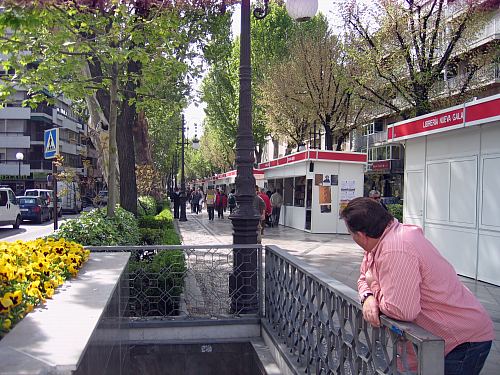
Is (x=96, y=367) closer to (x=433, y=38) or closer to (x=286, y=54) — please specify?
(x=433, y=38)

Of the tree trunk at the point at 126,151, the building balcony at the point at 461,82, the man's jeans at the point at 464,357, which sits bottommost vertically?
the man's jeans at the point at 464,357

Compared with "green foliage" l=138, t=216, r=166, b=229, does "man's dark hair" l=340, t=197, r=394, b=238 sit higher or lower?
higher

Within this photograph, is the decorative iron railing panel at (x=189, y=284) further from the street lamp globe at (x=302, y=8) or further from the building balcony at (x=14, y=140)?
the building balcony at (x=14, y=140)

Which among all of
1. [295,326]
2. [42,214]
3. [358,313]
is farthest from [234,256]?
[42,214]

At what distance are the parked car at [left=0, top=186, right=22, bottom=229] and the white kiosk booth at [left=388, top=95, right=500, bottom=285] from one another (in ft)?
60.0

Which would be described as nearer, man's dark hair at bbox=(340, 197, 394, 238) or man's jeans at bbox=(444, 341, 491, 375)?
man's jeans at bbox=(444, 341, 491, 375)

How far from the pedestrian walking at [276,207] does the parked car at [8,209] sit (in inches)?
468

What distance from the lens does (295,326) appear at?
432 cm

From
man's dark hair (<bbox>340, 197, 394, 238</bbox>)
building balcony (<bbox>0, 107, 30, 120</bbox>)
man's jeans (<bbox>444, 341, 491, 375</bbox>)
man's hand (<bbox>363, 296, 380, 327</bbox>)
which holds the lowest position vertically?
man's jeans (<bbox>444, 341, 491, 375</bbox>)

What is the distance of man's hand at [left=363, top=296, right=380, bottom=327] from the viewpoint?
7.71 ft

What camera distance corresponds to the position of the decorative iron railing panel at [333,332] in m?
2.13

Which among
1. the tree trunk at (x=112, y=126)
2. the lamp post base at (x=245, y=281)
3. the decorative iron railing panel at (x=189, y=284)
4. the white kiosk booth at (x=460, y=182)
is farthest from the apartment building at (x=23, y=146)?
the lamp post base at (x=245, y=281)

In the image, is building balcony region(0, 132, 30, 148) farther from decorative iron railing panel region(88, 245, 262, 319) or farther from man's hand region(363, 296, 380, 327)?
man's hand region(363, 296, 380, 327)

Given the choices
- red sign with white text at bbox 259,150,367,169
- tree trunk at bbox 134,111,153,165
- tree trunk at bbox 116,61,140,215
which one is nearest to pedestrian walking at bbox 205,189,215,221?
tree trunk at bbox 134,111,153,165
